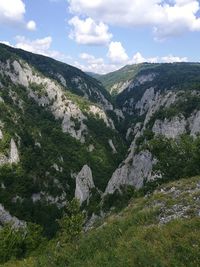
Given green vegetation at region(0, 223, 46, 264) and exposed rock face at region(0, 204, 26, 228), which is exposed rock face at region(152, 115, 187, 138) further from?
green vegetation at region(0, 223, 46, 264)

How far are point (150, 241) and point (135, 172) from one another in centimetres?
7970

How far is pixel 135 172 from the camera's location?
105 m

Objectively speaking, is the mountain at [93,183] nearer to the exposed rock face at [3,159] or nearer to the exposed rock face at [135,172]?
the exposed rock face at [3,159]

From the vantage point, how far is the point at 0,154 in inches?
5300

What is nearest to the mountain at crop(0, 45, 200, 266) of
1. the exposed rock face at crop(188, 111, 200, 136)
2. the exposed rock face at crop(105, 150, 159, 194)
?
the exposed rock face at crop(105, 150, 159, 194)

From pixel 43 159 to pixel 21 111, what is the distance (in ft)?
152

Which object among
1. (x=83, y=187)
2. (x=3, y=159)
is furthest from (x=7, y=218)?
(x=83, y=187)

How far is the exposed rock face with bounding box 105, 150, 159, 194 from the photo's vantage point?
9912cm

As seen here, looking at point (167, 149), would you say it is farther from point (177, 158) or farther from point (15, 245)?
point (15, 245)

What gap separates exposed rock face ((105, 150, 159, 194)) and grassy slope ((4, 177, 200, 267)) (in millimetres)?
60458

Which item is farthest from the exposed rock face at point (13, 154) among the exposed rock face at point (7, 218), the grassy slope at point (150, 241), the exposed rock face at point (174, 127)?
the grassy slope at point (150, 241)

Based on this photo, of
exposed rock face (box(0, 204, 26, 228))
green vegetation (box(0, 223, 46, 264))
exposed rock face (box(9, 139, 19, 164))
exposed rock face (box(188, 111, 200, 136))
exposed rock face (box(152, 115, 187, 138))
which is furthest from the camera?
exposed rock face (box(9, 139, 19, 164))

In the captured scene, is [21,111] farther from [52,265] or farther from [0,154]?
[52,265]

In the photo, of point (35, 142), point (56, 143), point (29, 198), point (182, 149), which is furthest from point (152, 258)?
point (56, 143)
